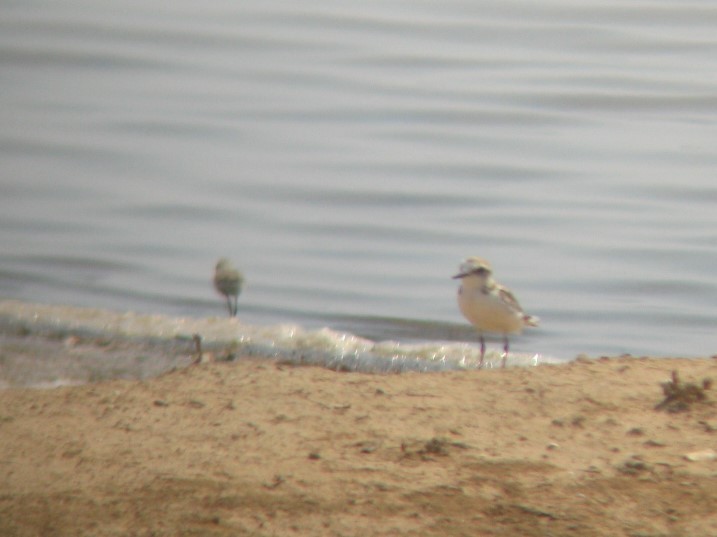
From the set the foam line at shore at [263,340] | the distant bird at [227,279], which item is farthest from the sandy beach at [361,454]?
the distant bird at [227,279]

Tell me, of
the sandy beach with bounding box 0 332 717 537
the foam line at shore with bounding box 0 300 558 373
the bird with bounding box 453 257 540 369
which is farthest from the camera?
the foam line at shore with bounding box 0 300 558 373

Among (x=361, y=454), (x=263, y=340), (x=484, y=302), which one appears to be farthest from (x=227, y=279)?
(x=361, y=454)

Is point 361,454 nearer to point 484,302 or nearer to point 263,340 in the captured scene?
point 484,302

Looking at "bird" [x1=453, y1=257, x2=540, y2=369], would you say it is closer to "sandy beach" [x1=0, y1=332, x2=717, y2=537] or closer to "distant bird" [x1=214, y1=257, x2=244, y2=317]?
"distant bird" [x1=214, y1=257, x2=244, y2=317]

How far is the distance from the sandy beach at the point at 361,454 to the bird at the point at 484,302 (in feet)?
6.50

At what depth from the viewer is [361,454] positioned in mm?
5254

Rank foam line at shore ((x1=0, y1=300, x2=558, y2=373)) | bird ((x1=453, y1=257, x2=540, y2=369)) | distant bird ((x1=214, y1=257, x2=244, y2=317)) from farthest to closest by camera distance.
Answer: distant bird ((x1=214, y1=257, x2=244, y2=317)) → foam line at shore ((x1=0, y1=300, x2=558, y2=373)) → bird ((x1=453, y1=257, x2=540, y2=369))

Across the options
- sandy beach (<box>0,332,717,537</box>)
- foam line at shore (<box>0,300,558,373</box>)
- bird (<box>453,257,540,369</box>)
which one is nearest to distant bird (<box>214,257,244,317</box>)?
foam line at shore (<box>0,300,558,373</box>)

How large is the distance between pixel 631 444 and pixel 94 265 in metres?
7.23

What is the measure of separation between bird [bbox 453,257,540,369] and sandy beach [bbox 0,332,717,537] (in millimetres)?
1980

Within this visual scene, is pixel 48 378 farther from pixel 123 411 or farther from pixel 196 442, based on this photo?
pixel 196 442

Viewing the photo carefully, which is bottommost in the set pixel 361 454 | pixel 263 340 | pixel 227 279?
pixel 361 454

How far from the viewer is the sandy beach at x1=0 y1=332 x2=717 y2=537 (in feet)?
15.6

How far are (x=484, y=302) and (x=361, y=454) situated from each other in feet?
10.7
